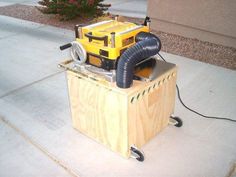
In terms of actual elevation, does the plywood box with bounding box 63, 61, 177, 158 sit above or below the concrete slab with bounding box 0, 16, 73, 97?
above

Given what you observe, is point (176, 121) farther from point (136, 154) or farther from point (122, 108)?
point (122, 108)

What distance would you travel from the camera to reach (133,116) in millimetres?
1979

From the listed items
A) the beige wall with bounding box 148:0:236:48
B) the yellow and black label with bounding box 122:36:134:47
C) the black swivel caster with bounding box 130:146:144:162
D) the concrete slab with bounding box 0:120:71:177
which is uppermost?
the yellow and black label with bounding box 122:36:134:47

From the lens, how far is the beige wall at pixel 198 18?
432 centimetres

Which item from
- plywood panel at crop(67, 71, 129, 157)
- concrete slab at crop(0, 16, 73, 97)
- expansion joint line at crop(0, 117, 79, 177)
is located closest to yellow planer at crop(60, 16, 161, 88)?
plywood panel at crop(67, 71, 129, 157)

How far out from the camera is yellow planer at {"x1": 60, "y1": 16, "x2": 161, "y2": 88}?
1.81 m

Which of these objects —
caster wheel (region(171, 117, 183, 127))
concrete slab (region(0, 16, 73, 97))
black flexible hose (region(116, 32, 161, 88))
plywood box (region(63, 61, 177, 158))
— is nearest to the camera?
black flexible hose (region(116, 32, 161, 88))

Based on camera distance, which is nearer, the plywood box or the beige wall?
the plywood box

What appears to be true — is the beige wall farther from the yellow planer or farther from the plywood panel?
the plywood panel

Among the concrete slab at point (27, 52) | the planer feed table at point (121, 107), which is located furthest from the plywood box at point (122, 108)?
the concrete slab at point (27, 52)

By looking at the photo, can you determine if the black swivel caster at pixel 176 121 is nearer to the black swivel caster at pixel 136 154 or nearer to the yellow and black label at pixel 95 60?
the black swivel caster at pixel 136 154

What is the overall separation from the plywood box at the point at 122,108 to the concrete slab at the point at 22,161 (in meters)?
0.45

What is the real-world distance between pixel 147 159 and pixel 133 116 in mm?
442

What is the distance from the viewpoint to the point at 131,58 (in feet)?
5.83
